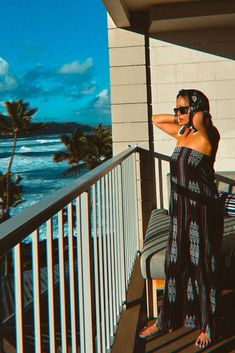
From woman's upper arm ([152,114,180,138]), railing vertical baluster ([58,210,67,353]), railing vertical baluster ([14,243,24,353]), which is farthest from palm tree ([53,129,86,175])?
railing vertical baluster ([14,243,24,353])

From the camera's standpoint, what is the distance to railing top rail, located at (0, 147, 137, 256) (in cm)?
104

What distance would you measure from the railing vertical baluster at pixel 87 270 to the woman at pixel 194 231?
0.89 m

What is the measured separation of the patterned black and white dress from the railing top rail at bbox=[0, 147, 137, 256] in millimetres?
819

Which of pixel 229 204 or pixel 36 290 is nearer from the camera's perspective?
pixel 36 290

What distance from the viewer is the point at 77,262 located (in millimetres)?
1990

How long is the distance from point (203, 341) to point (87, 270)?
1.06 metres

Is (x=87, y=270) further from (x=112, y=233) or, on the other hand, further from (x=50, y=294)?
(x=112, y=233)

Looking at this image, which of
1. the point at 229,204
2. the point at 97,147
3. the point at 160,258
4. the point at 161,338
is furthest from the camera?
the point at 97,147

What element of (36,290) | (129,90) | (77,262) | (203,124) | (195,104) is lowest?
(77,262)

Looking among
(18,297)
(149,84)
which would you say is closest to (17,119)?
(149,84)

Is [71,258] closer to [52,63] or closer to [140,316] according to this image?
[140,316]

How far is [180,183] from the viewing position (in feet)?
9.50

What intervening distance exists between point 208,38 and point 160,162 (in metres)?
1.37

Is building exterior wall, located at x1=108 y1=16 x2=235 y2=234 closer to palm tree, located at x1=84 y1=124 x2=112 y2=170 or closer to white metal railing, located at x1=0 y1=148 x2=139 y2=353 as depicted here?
white metal railing, located at x1=0 y1=148 x2=139 y2=353
